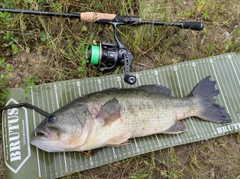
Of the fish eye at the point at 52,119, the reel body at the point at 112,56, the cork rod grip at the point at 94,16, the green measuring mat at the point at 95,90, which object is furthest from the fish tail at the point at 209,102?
the fish eye at the point at 52,119

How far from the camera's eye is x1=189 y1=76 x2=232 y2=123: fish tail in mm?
3680

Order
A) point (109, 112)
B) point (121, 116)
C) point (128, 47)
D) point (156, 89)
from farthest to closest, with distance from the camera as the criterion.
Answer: point (128, 47) → point (156, 89) → point (121, 116) → point (109, 112)

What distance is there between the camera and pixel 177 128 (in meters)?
3.57

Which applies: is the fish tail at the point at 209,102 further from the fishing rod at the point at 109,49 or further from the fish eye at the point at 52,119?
the fish eye at the point at 52,119

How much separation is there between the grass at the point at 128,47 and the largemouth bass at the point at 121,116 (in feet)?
1.52

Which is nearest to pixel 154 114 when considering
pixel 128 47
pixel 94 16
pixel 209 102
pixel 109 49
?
pixel 209 102

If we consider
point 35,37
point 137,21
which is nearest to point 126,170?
point 137,21

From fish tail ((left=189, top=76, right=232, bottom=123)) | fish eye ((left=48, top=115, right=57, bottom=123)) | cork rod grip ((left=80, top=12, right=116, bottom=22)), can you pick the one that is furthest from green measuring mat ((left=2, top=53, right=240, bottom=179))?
cork rod grip ((left=80, top=12, right=116, bottom=22))

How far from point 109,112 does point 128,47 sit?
4.63ft

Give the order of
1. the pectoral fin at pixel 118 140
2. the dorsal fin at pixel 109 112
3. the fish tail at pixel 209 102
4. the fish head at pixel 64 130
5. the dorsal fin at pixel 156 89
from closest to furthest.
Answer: the fish head at pixel 64 130, the dorsal fin at pixel 109 112, the pectoral fin at pixel 118 140, the dorsal fin at pixel 156 89, the fish tail at pixel 209 102

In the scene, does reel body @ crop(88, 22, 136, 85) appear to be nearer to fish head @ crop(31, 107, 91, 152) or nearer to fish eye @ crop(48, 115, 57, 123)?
fish head @ crop(31, 107, 91, 152)

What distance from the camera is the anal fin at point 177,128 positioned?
354cm

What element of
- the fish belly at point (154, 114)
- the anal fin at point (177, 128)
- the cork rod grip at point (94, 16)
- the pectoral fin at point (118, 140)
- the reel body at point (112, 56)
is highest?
the cork rod grip at point (94, 16)

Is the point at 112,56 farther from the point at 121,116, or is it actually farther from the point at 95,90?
the point at 121,116
